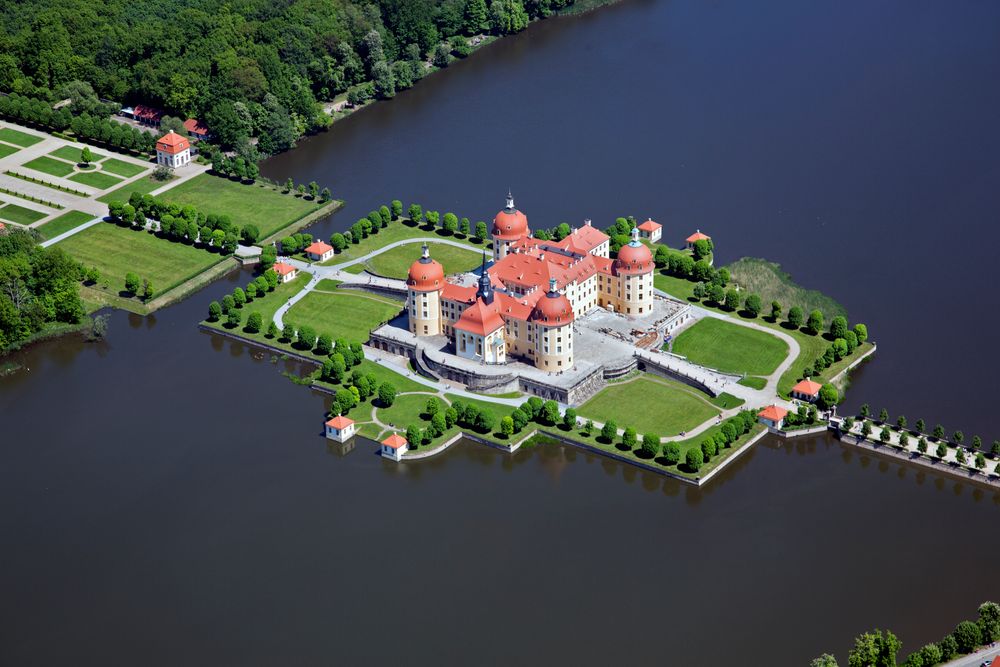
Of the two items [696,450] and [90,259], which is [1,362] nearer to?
[90,259]

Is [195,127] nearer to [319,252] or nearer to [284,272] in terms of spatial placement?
[319,252]

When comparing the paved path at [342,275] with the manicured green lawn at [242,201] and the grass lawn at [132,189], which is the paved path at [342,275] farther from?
the grass lawn at [132,189]

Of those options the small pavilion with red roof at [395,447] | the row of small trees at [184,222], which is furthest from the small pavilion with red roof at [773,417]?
the row of small trees at [184,222]

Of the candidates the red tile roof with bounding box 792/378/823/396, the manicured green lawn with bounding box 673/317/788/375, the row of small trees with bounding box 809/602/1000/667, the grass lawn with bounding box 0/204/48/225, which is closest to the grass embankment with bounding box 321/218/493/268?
the manicured green lawn with bounding box 673/317/788/375

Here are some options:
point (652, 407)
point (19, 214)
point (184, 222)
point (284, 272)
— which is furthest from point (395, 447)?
point (19, 214)

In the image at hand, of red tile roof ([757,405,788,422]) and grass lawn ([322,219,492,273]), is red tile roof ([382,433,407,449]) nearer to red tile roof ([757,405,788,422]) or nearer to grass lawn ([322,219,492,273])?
red tile roof ([757,405,788,422])

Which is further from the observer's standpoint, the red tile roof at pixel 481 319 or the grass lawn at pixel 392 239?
the grass lawn at pixel 392 239

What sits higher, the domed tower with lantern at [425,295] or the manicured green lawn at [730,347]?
the domed tower with lantern at [425,295]
